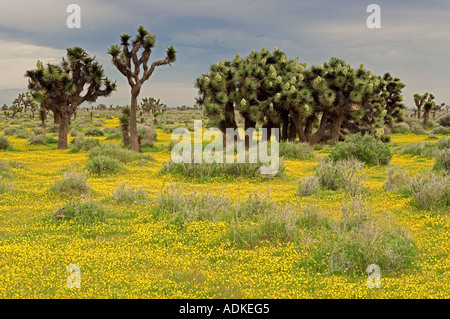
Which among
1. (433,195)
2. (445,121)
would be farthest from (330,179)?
(445,121)

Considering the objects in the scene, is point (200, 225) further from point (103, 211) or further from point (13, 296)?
point (13, 296)

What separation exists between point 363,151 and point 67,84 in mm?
20616

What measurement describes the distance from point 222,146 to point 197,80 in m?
5.07

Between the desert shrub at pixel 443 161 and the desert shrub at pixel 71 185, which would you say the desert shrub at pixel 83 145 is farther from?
the desert shrub at pixel 443 161

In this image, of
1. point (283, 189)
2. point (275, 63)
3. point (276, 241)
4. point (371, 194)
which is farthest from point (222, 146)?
point (276, 241)

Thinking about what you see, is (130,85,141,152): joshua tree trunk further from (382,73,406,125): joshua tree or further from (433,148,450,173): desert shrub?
(382,73,406,125): joshua tree

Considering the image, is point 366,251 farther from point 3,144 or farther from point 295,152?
point 3,144

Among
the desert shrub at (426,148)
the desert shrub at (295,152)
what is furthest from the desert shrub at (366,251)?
the desert shrub at (426,148)

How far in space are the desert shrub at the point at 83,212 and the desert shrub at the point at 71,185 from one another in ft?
9.81

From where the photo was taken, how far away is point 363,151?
2038cm

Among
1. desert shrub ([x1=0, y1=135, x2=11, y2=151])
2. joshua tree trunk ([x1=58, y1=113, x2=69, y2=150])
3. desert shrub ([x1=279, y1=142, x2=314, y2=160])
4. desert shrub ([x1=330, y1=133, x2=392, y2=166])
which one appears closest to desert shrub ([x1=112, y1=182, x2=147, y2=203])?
desert shrub ([x1=330, y1=133, x2=392, y2=166])

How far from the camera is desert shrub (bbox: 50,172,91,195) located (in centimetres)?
1351

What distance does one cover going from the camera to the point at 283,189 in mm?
15016
